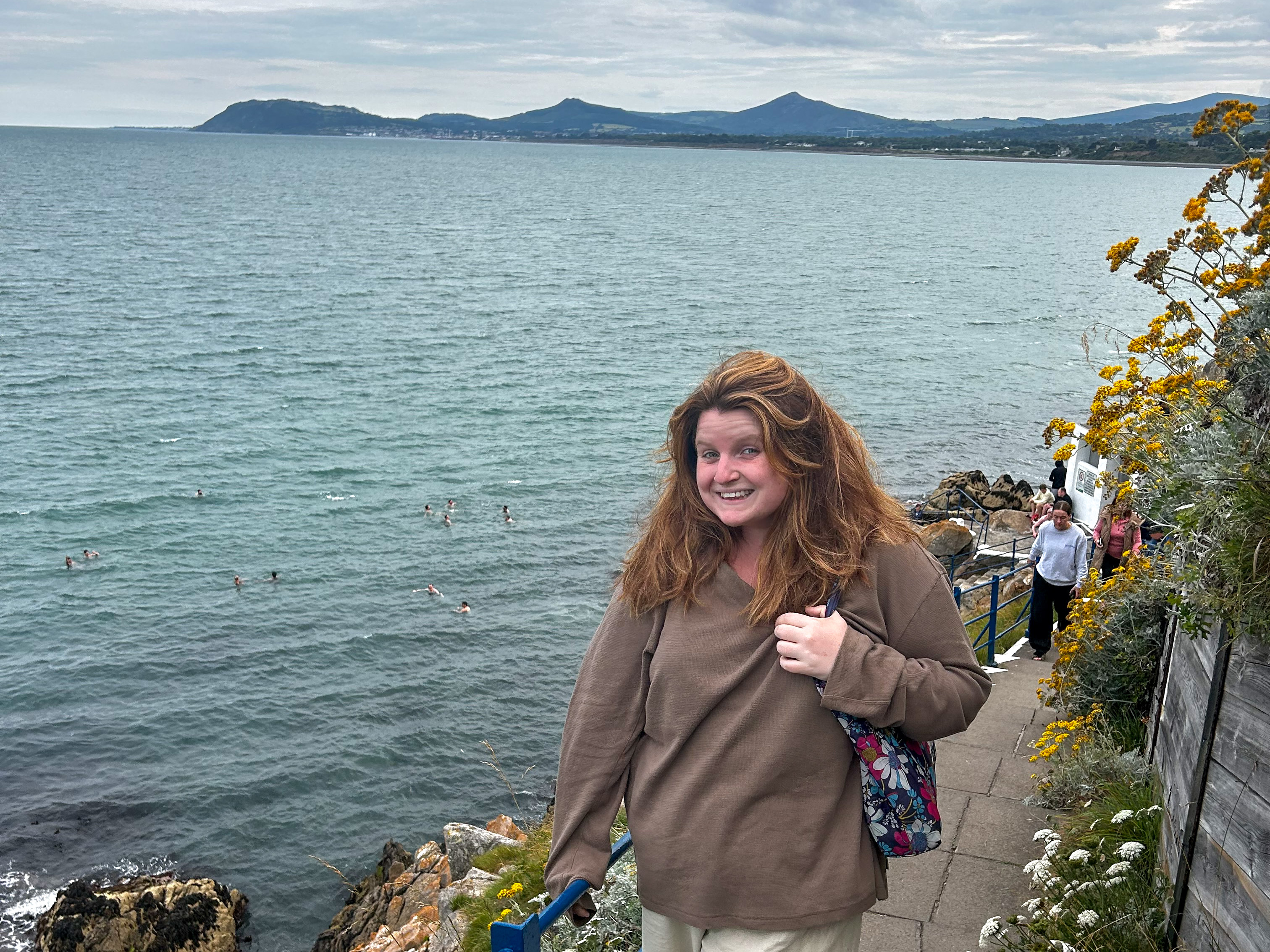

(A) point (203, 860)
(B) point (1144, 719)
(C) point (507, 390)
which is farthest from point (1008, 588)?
(C) point (507, 390)

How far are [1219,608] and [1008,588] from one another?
13169mm

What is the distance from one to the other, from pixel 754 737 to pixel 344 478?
2584cm

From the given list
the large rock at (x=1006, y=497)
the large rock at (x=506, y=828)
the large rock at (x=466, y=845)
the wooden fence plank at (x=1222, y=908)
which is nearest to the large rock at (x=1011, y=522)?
the large rock at (x=1006, y=497)

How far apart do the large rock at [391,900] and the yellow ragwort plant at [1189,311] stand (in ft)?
19.3

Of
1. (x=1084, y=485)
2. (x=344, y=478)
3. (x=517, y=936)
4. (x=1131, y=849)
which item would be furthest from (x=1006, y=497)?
(x=517, y=936)

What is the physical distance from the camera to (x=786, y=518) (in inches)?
97.3

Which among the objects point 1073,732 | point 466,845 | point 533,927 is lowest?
point 466,845

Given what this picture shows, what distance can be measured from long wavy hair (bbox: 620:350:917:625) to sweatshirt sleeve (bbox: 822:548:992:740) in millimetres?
130

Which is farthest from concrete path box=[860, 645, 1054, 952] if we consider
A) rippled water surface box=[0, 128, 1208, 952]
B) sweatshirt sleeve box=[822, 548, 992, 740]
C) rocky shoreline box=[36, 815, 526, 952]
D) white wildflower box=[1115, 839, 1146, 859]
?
rocky shoreline box=[36, 815, 526, 952]

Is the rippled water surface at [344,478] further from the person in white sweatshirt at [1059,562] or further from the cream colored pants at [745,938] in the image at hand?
the person in white sweatshirt at [1059,562]

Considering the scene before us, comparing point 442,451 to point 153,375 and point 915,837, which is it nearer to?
point 153,375

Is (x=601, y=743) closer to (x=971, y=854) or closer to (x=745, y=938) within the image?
(x=745, y=938)

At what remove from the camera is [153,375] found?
3641 cm

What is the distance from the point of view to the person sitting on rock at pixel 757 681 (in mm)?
2330
